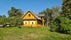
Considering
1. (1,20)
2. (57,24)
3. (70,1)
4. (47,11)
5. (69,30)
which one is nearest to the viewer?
(69,30)

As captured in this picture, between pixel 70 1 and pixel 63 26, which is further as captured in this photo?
pixel 70 1

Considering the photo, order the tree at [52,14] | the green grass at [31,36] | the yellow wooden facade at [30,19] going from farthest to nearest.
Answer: the tree at [52,14] → the yellow wooden facade at [30,19] → the green grass at [31,36]

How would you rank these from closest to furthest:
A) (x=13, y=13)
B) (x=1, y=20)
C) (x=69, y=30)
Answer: (x=69, y=30)
(x=1, y=20)
(x=13, y=13)

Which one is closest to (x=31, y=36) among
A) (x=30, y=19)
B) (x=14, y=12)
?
(x=30, y=19)

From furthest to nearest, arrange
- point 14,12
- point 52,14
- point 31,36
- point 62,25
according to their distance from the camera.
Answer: point 52,14
point 14,12
point 62,25
point 31,36

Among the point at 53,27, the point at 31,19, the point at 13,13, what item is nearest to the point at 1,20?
the point at 31,19

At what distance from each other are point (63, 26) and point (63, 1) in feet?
59.7

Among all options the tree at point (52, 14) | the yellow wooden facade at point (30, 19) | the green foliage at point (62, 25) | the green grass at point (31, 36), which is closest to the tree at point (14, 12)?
the tree at point (52, 14)

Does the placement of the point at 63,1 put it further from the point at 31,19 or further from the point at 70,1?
the point at 31,19

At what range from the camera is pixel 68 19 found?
34219 mm

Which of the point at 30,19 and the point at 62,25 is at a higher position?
the point at 30,19

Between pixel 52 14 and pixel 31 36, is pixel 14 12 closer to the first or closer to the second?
pixel 52 14

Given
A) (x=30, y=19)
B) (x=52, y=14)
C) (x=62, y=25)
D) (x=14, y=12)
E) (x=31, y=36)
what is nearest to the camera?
(x=31, y=36)

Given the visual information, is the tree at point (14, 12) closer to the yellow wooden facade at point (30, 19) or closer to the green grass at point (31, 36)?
the yellow wooden facade at point (30, 19)
